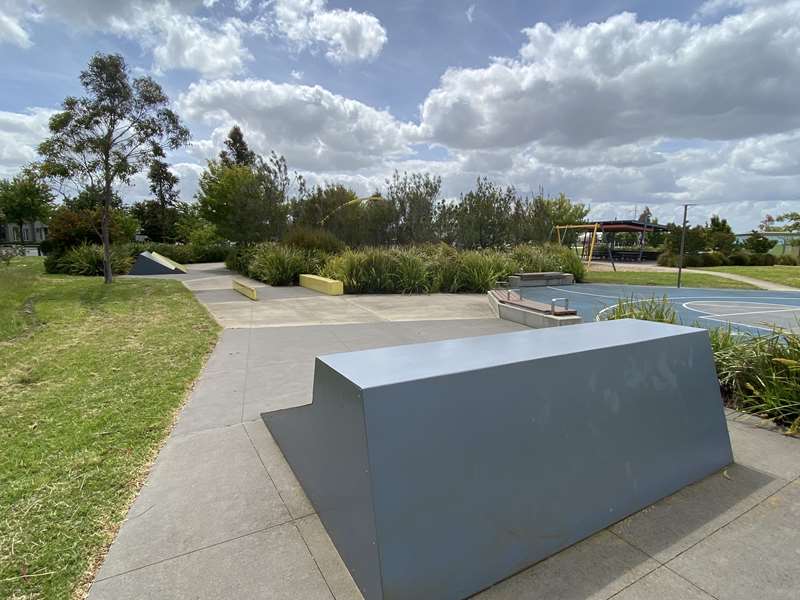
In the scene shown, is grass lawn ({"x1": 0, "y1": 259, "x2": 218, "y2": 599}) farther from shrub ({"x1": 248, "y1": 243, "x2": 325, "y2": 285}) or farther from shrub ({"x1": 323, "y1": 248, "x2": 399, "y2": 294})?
shrub ({"x1": 248, "y1": 243, "x2": 325, "y2": 285})

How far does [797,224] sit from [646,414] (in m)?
51.3

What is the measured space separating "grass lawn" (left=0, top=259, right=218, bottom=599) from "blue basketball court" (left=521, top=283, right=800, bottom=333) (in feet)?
24.3

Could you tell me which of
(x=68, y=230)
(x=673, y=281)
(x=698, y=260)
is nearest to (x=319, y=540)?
(x=673, y=281)

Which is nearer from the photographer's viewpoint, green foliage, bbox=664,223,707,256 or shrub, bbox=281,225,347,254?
shrub, bbox=281,225,347,254

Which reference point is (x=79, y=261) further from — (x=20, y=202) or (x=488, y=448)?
(x=20, y=202)

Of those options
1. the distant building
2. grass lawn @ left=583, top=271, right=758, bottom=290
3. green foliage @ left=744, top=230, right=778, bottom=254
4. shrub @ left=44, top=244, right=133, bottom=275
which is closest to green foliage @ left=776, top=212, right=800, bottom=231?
green foliage @ left=744, top=230, right=778, bottom=254

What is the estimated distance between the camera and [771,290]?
15195 millimetres

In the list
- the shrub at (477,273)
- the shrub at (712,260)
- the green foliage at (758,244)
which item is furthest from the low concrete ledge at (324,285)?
the green foliage at (758,244)

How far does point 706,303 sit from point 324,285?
11.2m

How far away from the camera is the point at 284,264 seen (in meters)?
15.9

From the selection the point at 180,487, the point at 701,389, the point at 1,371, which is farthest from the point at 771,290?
the point at 1,371

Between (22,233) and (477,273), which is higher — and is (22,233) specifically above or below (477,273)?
above

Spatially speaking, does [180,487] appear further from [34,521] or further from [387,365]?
[387,365]

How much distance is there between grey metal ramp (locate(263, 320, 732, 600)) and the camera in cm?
189
